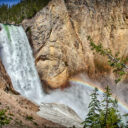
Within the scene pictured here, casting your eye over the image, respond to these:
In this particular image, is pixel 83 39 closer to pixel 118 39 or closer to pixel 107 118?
pixel 118 39

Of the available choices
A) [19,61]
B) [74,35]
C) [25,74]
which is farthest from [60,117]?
[74,35]

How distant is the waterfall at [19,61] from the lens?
20.0m

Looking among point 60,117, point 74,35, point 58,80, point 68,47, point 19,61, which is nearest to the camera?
point 60,117

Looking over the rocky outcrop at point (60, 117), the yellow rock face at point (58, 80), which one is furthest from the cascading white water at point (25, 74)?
the rocky outcrop at point (60, 117)

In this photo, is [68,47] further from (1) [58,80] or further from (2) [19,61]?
(2) [19,61]

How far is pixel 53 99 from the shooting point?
19.9 metres

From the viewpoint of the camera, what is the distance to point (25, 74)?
68.8 ft

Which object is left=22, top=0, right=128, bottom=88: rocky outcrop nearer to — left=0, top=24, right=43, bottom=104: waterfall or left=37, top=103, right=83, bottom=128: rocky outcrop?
left=0, top=24, right=43, bottom=104: waterfall

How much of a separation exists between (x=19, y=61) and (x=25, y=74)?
1.81 meters

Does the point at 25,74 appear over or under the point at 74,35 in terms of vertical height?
under

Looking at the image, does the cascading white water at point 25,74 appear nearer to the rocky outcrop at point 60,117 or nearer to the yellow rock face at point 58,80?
the yellow rock face at point 58,80

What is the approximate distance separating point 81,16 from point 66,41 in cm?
435

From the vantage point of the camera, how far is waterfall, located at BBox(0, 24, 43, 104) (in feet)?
65.5

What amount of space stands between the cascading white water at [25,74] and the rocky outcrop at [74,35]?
1168 millimetres
